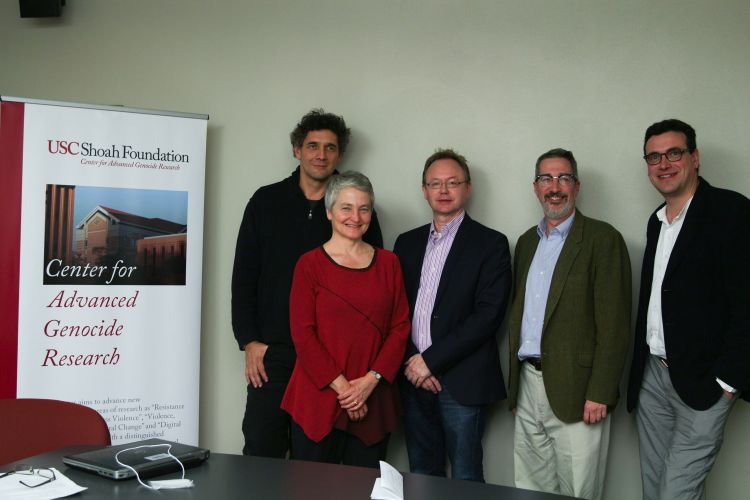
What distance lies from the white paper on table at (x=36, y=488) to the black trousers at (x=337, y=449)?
1.32m

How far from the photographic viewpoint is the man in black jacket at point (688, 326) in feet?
8.76

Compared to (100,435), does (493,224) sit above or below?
above

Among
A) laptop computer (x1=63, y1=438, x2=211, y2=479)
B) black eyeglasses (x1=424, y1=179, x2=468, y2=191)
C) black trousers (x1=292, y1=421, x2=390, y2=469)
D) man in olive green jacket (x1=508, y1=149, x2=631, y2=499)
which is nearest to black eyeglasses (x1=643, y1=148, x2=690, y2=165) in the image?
man in olive green jacket (x1=508, y1=149, x2=631, y2=499)

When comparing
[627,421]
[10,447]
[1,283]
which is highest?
[1,283]

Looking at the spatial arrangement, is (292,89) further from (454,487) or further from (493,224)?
(454,487)

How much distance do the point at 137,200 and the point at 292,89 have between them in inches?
43.3

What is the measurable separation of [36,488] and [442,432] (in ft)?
6.74

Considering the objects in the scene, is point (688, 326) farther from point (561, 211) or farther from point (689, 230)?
point (561, 211)

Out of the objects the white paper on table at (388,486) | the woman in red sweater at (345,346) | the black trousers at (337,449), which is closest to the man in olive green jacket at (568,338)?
the woman in red sweater at (345,346)

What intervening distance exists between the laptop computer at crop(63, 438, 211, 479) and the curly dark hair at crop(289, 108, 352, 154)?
6.78 feet

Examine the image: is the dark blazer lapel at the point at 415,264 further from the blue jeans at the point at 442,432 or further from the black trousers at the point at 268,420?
the black trousers at the point at 268,420

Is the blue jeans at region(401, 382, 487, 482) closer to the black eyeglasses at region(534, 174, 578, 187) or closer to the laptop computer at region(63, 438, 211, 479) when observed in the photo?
the black eyeglasses at region(534, 174, 578, 187)

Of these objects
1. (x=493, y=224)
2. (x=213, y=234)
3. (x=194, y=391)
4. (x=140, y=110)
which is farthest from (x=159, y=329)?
(x=493, y=224)

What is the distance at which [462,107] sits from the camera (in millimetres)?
3678
